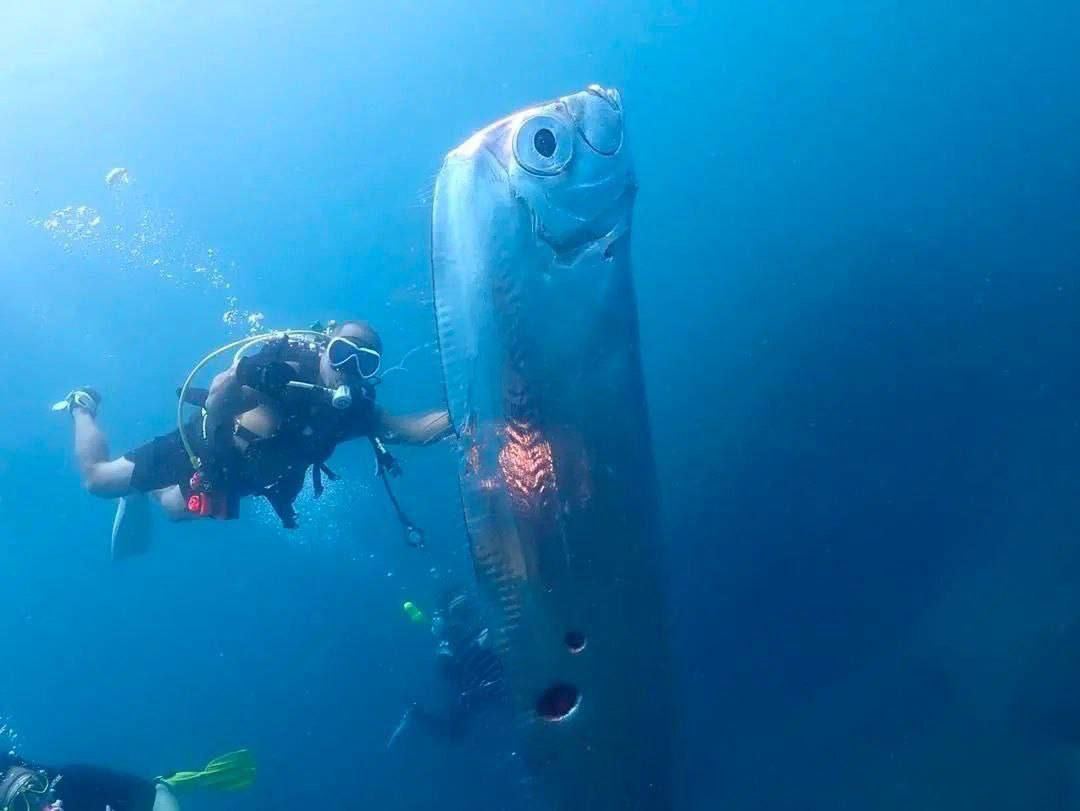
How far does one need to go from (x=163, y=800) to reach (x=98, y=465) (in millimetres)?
3224

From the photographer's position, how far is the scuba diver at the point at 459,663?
8688mm

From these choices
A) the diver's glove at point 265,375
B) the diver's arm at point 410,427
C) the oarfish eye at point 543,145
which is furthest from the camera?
the diver's arm at point 410,427

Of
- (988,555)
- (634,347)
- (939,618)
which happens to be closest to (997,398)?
(988,555)

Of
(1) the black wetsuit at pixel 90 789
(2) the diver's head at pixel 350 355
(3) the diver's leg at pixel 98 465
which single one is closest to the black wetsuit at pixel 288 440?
(2) the diver's head at pixel 350 355

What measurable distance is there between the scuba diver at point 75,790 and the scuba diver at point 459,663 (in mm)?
3304

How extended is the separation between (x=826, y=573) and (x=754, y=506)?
134 cm

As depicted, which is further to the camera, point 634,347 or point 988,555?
point 988,555

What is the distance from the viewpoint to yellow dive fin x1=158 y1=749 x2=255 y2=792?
23.7 feet

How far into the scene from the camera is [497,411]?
227 cm

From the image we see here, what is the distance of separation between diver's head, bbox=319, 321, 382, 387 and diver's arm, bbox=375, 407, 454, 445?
17.7 inches

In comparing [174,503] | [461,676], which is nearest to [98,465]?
[174,503]

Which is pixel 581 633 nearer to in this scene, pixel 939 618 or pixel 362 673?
pixel 939 618

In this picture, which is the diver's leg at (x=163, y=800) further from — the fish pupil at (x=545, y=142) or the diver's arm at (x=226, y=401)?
the fish pupil at (x=545, y=142)

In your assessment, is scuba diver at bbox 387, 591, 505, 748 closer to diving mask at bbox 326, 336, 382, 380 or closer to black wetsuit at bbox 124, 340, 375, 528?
black wetsuit at bbox 124, 340, 375, 528
